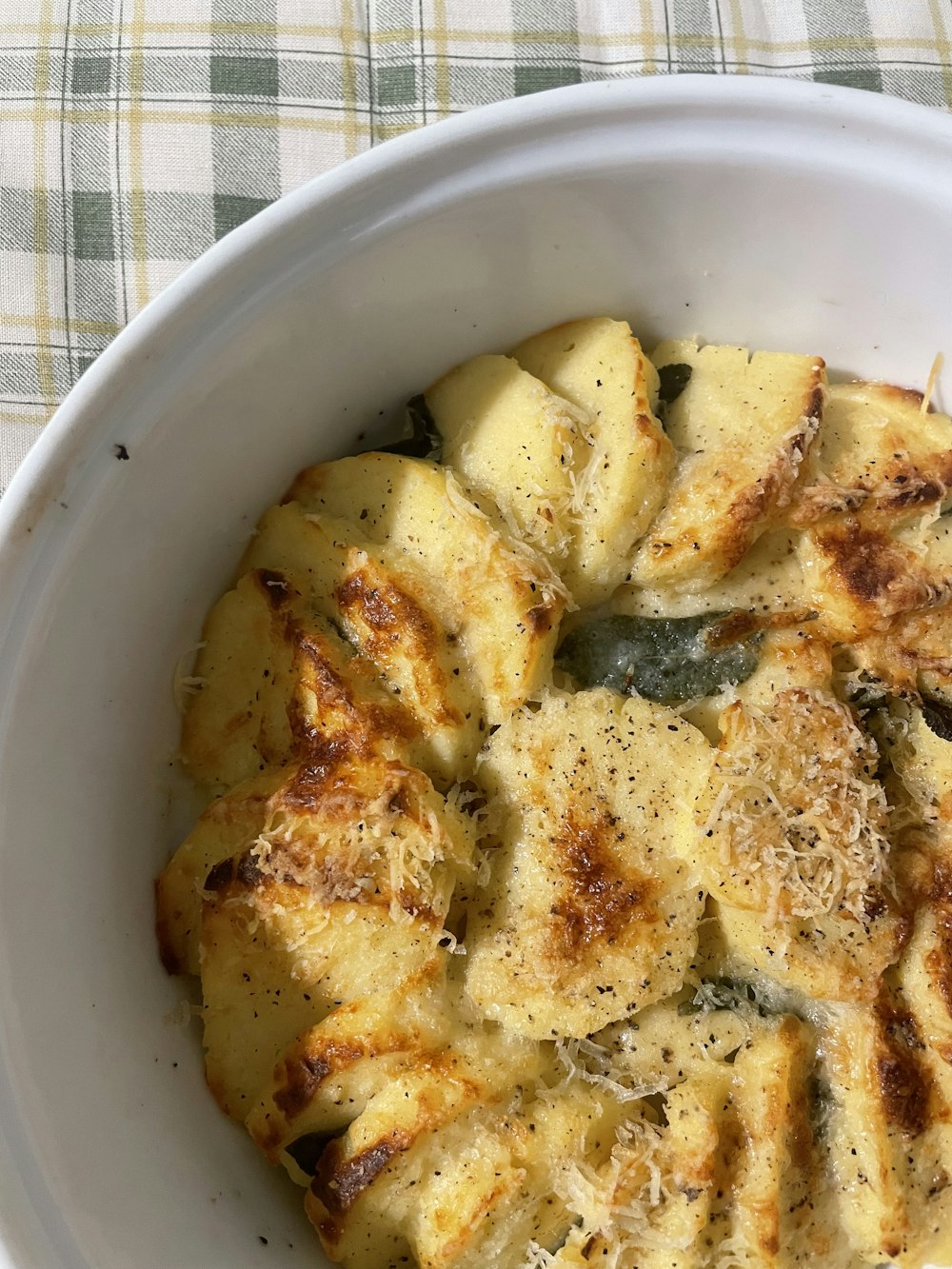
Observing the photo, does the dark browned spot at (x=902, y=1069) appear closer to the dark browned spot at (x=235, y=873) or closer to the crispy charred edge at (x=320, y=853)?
the crispy charred edge at (x=320, y=853)

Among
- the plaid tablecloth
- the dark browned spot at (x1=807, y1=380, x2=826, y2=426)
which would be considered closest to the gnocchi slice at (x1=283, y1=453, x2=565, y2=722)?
the dark browned spot at (x1=807, y1=380, x2=826, y2=426)

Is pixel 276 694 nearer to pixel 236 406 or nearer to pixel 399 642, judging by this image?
pixel 399 642

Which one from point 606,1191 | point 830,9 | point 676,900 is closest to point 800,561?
point 676,900

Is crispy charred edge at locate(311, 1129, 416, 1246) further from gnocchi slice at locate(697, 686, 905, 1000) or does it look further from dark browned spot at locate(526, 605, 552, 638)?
dark browned spot at locate(526, 605, 552, 638)

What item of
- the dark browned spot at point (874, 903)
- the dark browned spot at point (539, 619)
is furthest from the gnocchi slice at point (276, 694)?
the dark browned spot at point (874, 903)

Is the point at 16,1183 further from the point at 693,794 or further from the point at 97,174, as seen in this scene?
the point at 97,174

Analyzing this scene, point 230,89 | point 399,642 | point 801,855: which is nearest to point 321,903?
point 399,642
